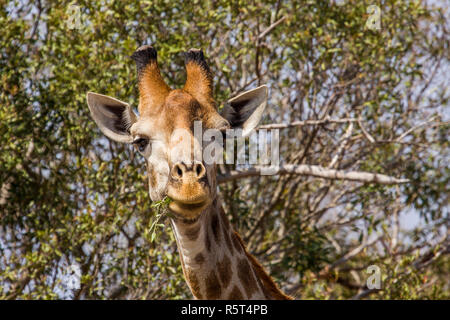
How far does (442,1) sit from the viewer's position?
10984 mm

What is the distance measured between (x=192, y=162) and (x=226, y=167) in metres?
4.83

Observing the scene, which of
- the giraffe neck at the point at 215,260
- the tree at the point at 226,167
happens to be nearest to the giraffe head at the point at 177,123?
the giraffe neck at the point at 215,260

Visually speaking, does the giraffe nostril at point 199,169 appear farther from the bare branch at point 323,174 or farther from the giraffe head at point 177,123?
the bare branch at point 323,174

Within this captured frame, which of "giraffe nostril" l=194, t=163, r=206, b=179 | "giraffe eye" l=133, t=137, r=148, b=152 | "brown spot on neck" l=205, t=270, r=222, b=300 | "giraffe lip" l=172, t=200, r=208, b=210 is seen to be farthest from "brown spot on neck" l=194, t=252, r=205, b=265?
"giraffe eye" l=133, t=137, r=148, b=152

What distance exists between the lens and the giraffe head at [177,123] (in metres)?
4.42

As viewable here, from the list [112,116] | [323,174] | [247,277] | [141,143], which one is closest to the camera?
[141,143]

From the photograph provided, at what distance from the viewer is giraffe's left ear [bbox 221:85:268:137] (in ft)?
18.4

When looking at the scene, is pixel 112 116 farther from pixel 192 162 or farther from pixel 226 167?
pixel 226 167

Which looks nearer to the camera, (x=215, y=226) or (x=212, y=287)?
(x=212, y=287)

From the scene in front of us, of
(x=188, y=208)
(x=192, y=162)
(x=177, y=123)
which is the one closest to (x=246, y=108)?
(x=177, y=123)

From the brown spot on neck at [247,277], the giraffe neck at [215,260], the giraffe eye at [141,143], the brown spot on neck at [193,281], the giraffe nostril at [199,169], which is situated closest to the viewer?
the giraffe nostril at [199,169]

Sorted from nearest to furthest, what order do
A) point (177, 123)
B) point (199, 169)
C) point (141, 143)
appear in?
point (199, 169), point (177, 123), point (141, 143)

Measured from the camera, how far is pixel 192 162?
4.47 meters
